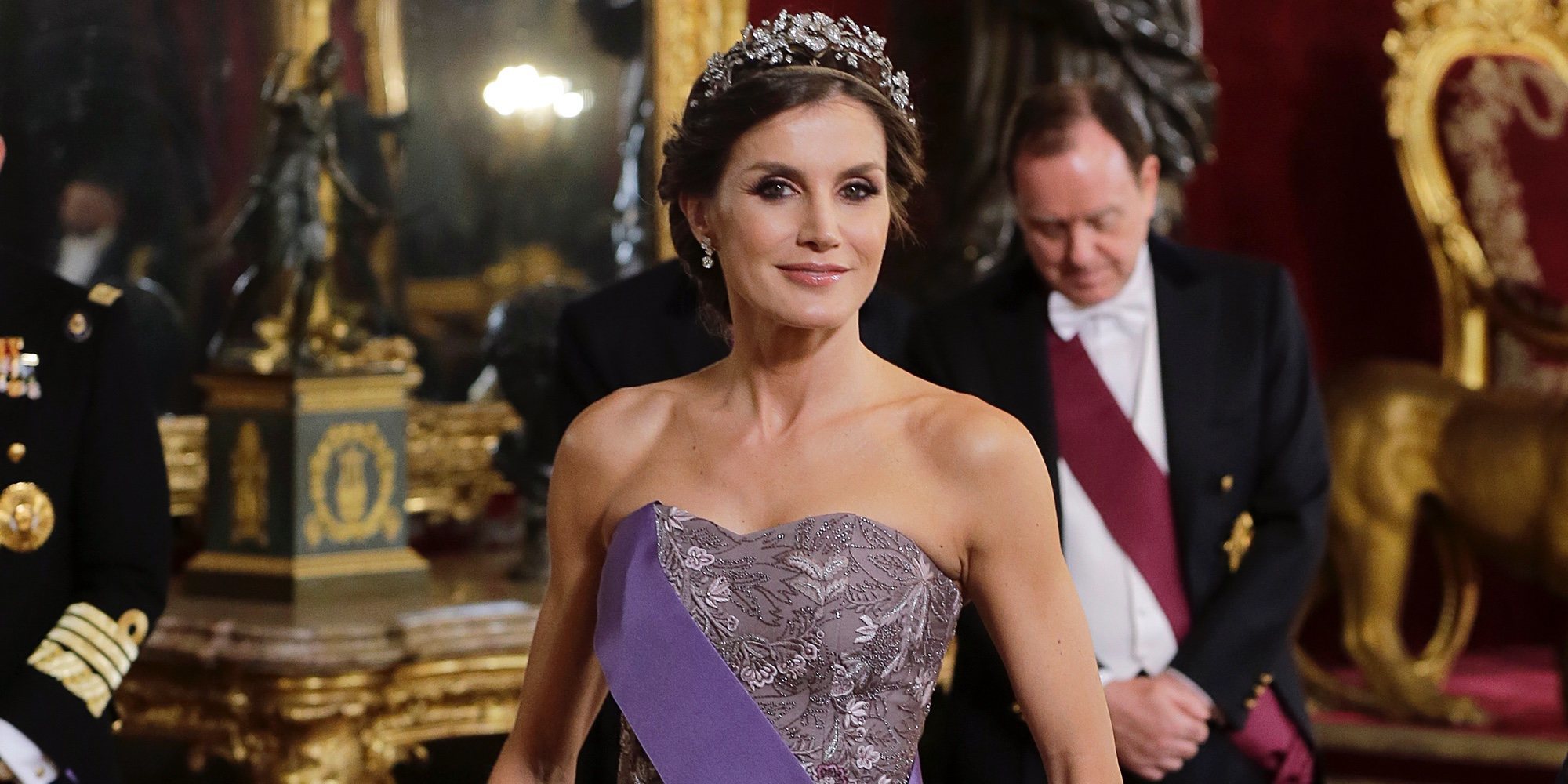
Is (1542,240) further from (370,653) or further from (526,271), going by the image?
(370,653)

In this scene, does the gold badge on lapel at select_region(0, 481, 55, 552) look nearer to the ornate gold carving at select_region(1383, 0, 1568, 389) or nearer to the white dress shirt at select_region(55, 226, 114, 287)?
the white dress shirt at select_region(55, 226, 114, 287)

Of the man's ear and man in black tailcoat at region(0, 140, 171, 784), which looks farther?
the man's ear

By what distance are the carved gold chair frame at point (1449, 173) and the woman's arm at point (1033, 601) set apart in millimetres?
2932

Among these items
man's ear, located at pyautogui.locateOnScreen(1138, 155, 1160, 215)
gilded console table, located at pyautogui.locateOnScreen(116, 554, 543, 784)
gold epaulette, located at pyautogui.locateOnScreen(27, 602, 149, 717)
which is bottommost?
gilded console table, located at pyautogui.locateOnScreen(116, 554, 543, 784)

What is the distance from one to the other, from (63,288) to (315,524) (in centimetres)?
98

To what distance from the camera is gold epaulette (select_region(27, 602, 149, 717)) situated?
2.09 m

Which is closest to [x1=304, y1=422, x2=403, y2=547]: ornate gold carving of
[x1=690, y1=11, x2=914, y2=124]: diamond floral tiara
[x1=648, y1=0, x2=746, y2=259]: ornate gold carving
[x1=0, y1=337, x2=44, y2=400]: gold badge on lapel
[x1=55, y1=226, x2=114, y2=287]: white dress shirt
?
[x1=55, y1=226, x2=114, y2=287]: white dress shirt

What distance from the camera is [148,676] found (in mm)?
3064

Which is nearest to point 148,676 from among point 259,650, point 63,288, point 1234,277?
point 259,650

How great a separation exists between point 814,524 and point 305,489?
6.11 feet

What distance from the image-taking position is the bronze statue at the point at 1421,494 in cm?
377

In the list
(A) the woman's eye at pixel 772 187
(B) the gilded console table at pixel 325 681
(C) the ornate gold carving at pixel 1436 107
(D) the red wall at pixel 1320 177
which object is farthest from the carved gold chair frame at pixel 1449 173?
(A) the woman's eye at pixel 772 187

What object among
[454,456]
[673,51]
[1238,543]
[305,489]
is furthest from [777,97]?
[673,51]

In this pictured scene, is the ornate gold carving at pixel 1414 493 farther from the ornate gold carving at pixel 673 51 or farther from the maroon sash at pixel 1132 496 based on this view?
the maroon sash at pixel 1132 496
